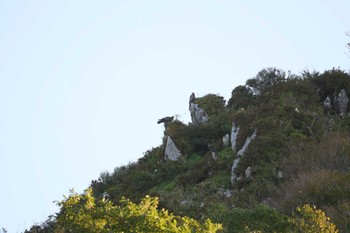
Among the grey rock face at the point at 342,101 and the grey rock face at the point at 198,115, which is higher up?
the grey rock face at the point at 198,115

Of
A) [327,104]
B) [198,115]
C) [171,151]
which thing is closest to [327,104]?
[327,104]

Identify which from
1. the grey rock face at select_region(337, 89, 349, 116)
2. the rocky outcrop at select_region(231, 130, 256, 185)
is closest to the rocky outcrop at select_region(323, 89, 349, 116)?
the grey rock face at select_region(337, 89, 349, 116)

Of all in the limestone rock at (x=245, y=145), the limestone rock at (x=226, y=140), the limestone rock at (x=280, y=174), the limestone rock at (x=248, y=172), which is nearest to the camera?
the limestone rock at (x=280, y=174)

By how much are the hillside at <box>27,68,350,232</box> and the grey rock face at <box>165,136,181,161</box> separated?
83 millimetres

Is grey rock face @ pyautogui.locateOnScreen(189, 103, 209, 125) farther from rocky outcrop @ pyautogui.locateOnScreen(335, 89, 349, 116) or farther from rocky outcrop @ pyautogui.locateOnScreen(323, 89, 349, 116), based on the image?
rocky outcrop @ pyautogui.locateOnScreen(335, 89, 349, 116)

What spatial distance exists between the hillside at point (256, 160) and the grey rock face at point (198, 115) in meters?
0.13

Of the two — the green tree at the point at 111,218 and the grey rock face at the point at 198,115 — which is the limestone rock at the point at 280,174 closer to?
the green tree at the point at 111,218

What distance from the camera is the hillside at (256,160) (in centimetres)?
2773

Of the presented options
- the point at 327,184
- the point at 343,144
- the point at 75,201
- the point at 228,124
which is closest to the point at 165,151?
Result: the point at 228,124

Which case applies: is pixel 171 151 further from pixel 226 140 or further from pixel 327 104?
pixel 327 104

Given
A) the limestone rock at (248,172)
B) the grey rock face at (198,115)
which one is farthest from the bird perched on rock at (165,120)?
the limestone rock at (248,172)

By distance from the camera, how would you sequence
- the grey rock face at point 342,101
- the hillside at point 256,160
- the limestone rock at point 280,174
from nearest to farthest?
the hillside at point 256,160
the limestone rock at point 280,174
the grey rock face at point 342,101

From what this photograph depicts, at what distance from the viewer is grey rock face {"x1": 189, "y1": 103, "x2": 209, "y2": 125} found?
178 feet

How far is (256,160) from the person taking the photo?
118ft
